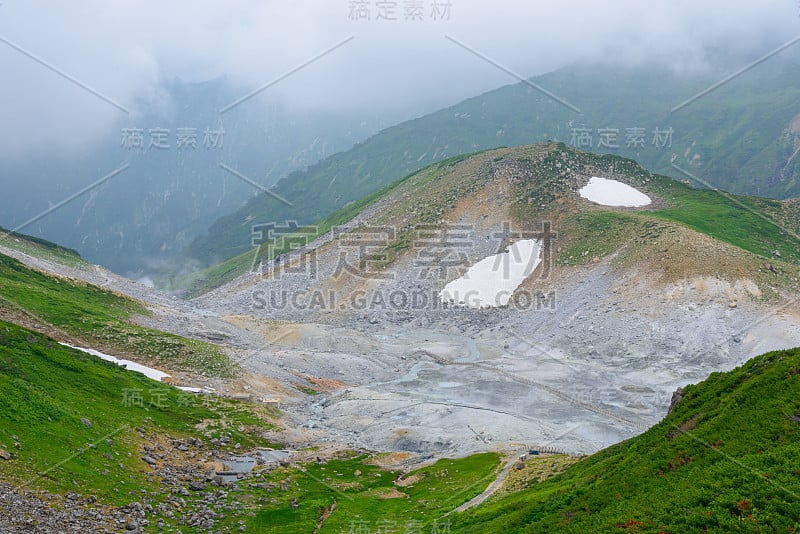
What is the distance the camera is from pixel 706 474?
19984mm

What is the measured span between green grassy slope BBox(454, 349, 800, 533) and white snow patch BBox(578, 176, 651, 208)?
92498 mm

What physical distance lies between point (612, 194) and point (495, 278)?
31055 mm

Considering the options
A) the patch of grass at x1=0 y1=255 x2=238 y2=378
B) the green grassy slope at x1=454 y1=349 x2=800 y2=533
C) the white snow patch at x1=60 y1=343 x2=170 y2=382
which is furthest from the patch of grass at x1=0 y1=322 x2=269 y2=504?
the green grassy slope at x1=454 y1=349 x2=800 y2=533

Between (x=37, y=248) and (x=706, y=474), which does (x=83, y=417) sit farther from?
(x=37, y=248)

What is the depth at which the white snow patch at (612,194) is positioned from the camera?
116m

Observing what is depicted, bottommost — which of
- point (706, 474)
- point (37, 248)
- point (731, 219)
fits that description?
point (37, 248)

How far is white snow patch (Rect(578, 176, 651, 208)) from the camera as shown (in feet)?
379

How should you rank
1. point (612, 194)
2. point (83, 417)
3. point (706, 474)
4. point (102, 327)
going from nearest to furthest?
point (706, 474) < point (83, 417) < point (102, 327) < point (612, 194)

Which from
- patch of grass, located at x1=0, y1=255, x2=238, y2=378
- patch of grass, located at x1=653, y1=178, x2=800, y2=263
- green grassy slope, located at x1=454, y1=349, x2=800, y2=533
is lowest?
patch of grass, located at x1=0, y1=255, x2=238, y2=378

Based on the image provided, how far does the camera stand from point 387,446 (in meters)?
53.2

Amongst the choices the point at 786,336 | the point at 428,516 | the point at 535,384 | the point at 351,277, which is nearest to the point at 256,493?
the point at 428,516

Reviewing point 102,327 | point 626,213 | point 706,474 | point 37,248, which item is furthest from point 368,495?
point 37,248

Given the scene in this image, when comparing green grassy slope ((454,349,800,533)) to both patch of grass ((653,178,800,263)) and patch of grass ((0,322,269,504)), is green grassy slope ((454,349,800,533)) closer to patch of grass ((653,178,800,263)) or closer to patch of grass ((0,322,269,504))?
patch of grass ((0,322,269,504))

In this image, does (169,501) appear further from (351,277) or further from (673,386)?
(351,277)
